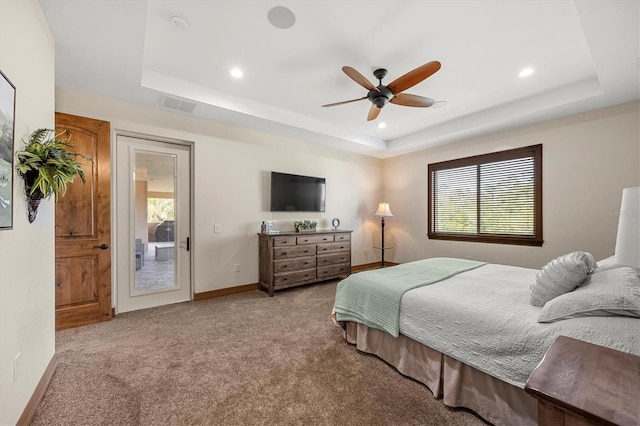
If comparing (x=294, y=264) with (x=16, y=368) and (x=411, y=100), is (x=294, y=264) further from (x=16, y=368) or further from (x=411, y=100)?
(x=16, y=368)

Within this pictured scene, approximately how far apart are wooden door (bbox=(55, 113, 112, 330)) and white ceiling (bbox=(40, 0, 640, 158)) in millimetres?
557

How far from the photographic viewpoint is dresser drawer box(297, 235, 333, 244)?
4277 millimetres

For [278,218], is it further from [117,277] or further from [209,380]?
[209,380]

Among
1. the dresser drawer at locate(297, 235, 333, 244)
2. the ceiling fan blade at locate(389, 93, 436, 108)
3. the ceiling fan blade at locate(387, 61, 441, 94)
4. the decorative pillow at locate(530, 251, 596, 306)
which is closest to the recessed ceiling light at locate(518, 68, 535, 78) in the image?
the ceiling fan blade at locate(389, 93, 436, 108)

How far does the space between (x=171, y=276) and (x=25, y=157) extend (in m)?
2.52

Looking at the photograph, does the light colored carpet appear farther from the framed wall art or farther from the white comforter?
the framed wall art

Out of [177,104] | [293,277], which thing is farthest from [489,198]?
[177,104]

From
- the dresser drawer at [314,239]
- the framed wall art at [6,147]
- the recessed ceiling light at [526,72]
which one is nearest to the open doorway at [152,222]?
the dresser drawer at [314,239]

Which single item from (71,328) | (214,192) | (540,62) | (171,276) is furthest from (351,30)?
(71,328)

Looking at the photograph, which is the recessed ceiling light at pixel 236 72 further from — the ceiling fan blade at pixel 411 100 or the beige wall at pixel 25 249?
the ceiling fan blade at pixel 411 100

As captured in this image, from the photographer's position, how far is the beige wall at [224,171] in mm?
3256

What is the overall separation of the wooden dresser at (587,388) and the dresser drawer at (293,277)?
11.1ft

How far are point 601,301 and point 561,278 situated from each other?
32 centimetres

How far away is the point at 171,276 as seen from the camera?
367cm
